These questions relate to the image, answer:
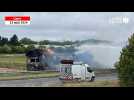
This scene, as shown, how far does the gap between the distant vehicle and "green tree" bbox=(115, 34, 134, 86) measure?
0.43 metres

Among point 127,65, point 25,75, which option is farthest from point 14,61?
point 127,65

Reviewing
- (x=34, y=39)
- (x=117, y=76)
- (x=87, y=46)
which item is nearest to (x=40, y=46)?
(x=34, y=39)

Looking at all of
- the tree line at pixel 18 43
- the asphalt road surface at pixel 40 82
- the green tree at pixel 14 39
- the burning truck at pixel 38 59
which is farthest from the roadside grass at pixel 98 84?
the green tree at pixel 14 39

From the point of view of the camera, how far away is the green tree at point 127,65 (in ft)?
24.7

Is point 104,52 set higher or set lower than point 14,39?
lower

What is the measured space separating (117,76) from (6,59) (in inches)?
67.0

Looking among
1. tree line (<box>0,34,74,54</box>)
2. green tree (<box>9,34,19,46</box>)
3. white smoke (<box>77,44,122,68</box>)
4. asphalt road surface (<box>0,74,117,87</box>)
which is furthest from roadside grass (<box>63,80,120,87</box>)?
green tree (<box>9,34,19,46</box>)

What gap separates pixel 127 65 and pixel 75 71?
2.61ft

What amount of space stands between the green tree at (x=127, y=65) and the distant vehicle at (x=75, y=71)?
0.43 metres

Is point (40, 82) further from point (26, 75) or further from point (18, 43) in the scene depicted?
point (18, 43)

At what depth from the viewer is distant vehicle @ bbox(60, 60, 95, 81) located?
24.9ft

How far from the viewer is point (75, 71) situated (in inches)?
302

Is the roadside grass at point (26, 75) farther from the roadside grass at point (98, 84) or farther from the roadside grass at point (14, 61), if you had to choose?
the roadside grass at point (98, 84)
